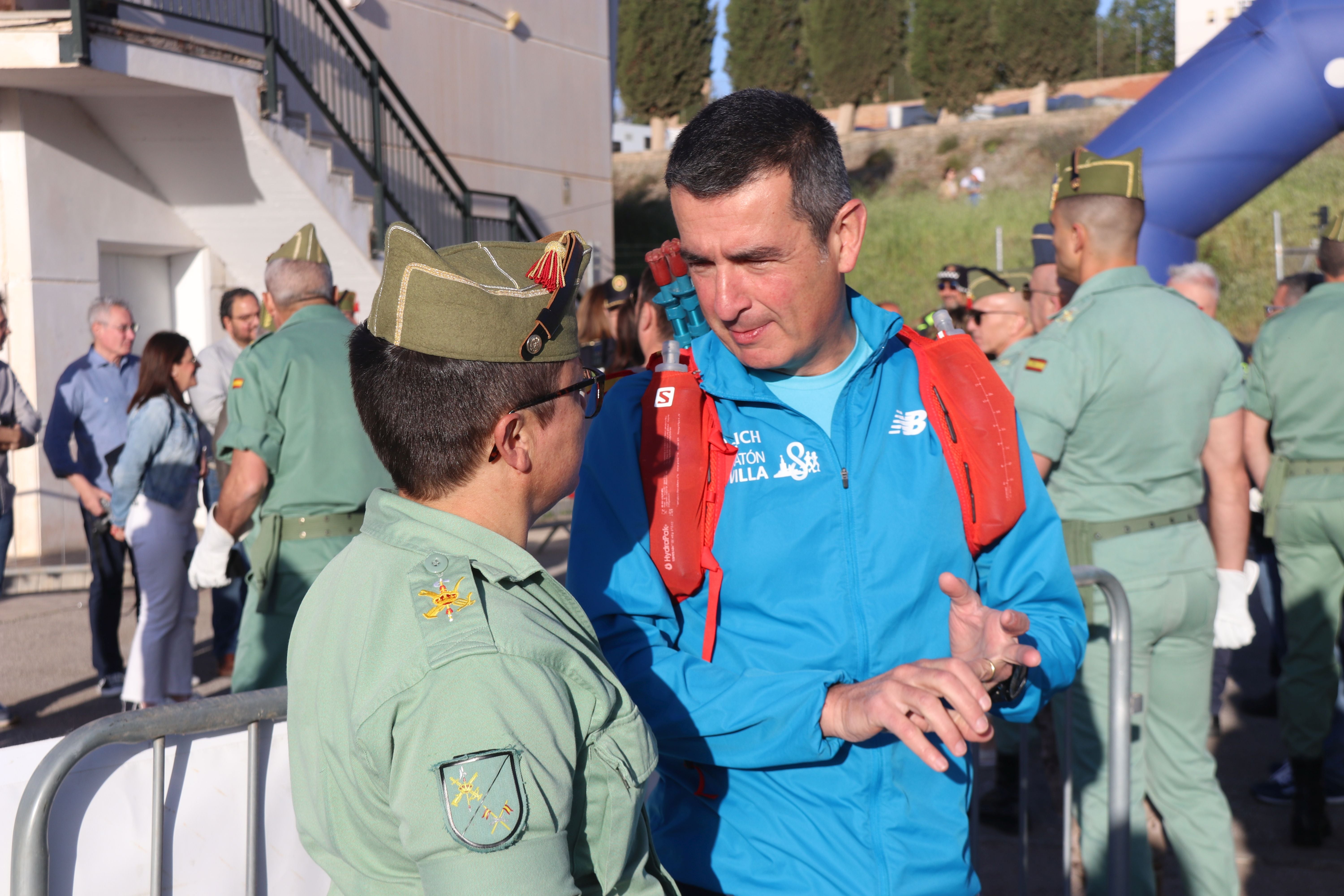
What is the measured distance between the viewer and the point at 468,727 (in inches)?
47.5

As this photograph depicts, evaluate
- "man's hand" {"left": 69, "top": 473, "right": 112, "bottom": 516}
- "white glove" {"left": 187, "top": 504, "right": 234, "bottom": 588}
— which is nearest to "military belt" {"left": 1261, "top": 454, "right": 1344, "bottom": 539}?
"white glove" {"left": 187, "top": 504, "right": 234, "bottom": 588}

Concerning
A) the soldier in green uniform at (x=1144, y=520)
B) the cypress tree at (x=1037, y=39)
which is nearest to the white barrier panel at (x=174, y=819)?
the soldier in green uniform at (x=1144, y=520)

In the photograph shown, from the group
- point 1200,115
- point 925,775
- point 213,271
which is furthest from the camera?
point 213,271

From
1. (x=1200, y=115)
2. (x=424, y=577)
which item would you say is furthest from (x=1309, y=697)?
(x=424, y=577)

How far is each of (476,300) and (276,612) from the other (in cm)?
308

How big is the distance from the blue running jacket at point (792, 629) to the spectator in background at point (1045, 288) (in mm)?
3353

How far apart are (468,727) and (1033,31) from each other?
42.2 meters

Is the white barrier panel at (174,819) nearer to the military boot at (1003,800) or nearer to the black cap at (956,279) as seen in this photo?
the military boot at (1003,800)

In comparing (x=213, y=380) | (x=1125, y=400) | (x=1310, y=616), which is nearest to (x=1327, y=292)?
(x=1310, y=616)

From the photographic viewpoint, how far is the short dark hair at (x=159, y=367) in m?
5.79

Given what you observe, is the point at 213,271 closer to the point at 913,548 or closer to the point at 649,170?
the point at 913,548

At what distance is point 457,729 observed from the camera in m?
1.21

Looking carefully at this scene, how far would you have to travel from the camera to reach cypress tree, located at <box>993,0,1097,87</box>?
38156 millimetres

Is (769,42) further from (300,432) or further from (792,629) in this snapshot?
(792,629)
